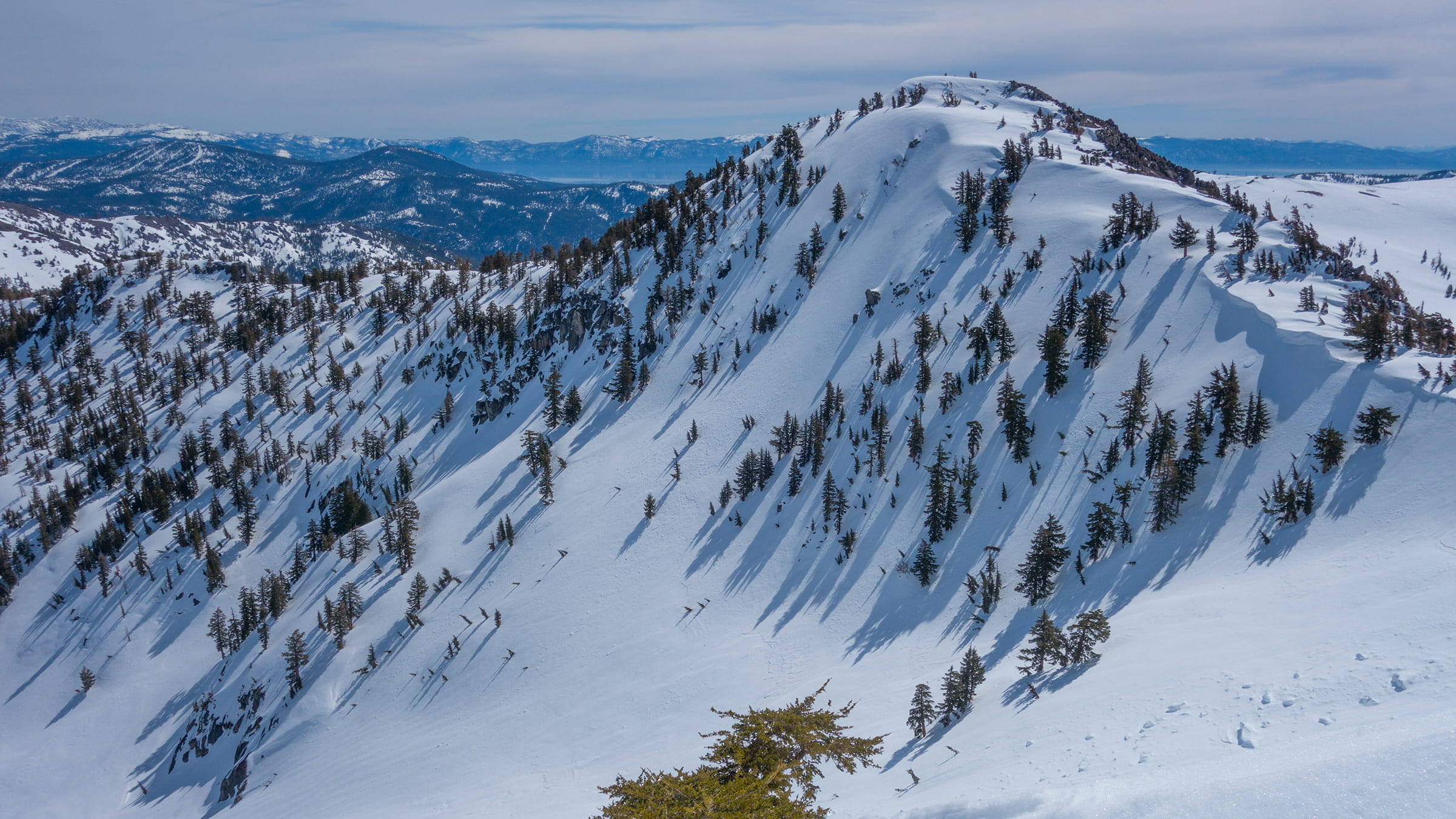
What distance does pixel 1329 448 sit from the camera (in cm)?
4412

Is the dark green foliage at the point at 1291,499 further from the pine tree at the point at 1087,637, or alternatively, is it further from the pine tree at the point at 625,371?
the pine tree at the point at 625,371

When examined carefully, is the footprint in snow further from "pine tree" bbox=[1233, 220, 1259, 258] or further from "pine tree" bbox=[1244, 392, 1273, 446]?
"pine tree" bbox=[1233, 220, 1259, 258]

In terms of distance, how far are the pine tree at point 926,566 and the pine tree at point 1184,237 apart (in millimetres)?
47555

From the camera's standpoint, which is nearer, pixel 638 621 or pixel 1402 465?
pixel 1402 465

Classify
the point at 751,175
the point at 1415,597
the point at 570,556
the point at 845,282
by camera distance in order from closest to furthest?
the point at 1415,597, the point at 570,556, the point at 845,282, the point at 751,175

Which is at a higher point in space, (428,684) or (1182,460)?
(1182,460)

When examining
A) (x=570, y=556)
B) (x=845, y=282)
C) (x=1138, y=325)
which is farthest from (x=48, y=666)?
(x=1138, y=325)

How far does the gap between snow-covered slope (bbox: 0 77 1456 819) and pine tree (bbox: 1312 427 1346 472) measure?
3.29 ft

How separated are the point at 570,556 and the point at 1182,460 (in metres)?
62.6

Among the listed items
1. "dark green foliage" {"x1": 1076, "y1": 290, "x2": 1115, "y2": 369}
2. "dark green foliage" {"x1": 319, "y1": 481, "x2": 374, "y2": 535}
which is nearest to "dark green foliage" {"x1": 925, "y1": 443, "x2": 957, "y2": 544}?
"dark green foliage" {"x1": 1076, "y1": 290, "x2": 1115, "y2": 369}

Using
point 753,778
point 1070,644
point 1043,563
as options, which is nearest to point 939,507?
point 1043,563

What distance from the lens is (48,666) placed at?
343 feet

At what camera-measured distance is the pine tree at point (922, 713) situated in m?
35.2

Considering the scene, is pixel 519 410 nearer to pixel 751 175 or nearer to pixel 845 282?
pixel 845 282
